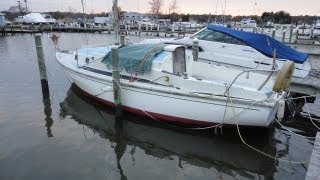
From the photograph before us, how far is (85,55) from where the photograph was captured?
13258 millimetres

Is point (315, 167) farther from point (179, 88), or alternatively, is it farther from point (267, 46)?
point (267, 46)

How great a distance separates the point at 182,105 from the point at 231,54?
20.7ft

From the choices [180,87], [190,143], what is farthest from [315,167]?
[180,87]

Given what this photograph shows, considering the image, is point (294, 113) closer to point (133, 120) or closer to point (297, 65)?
point (297, 65)

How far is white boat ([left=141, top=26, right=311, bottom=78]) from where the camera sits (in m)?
14.0

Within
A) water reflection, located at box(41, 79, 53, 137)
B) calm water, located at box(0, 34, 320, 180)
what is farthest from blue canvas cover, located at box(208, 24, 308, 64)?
Answer: water reflection, located at box(41, 79, 53, 137)

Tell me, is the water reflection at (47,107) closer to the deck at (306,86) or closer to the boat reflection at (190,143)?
the boat reflection at (190,143)

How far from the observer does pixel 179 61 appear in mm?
10914

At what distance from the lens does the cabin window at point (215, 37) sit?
15.0 meters

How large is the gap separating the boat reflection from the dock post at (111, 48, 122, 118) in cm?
43

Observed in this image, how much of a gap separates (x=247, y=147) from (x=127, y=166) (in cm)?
350

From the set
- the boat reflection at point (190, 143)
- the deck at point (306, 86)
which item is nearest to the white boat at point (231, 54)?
the deck at point (306, 86)

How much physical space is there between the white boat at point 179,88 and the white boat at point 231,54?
12.0 ft

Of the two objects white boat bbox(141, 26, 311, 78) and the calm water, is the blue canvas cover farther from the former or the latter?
the calm water
